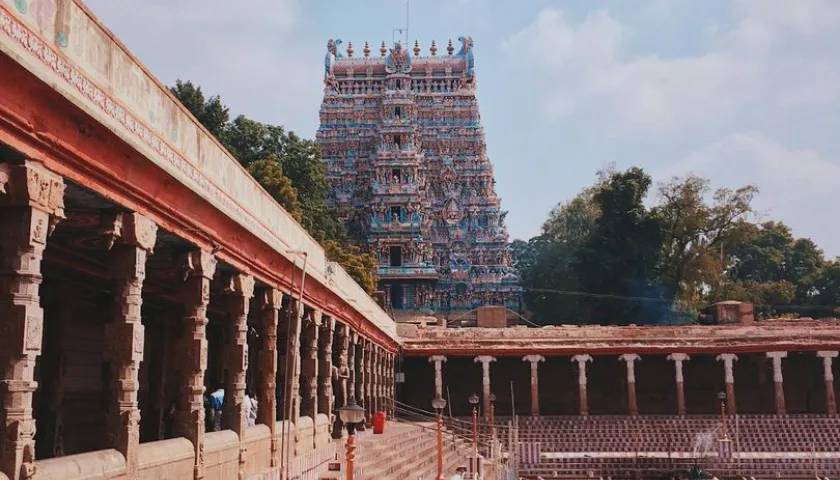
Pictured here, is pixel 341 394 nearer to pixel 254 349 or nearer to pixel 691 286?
pixel 254 349

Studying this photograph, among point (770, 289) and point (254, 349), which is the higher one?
point (770, 289)

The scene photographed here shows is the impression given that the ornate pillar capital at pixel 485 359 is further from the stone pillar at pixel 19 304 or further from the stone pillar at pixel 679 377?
the stone pillar at pixel 19 304

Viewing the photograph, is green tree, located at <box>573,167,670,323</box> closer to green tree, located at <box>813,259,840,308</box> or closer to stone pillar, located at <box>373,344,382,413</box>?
green tree, located at <box>813,259,840,308</box>

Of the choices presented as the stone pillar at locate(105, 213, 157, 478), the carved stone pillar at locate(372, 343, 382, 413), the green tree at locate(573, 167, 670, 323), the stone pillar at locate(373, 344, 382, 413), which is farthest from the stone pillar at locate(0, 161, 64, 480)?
the green tree at locate(573, 167, 670, 323)

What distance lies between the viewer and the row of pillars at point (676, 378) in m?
41.2

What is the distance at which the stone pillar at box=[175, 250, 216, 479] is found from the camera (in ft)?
39.4

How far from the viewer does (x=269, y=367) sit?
55.9 feet

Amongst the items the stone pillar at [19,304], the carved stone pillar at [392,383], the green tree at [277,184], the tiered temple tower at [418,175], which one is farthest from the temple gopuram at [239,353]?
the tiered temple tower at [418,175]

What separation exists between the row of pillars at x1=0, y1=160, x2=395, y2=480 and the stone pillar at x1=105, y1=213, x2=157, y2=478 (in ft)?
0.04

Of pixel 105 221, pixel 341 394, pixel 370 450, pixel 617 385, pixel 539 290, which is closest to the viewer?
pixel 105 221

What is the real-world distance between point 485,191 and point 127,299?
218ft

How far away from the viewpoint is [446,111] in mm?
77000

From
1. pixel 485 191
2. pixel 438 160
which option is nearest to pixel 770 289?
pixel 485 191

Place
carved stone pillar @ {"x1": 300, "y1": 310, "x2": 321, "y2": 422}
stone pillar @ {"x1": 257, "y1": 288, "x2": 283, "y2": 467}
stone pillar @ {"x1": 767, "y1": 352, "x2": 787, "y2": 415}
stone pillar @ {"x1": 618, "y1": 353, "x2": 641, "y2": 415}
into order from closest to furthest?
stone pillar @ {"x1": 257, "y1": 288, "x2": 283, "y2": 467}, carved stone pillar @ {"x1": 300, "y1": 310, "x2": 321, "y2": 422}, stone pillar @ {"x1": 767, "y1": 352, "x2": 787, "y2": 415}, stone pillar @ {"x1": 618, "y1": 353, "x2": 641, "y2": 415}
